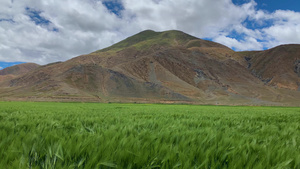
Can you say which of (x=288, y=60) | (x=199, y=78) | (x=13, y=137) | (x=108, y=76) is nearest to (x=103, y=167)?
(x=13, y=137)

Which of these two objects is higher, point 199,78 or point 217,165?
point 199,78

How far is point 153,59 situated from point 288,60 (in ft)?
345

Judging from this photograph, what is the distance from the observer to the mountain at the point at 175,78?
96312 mm

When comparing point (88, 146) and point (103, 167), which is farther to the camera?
point (88, 146)

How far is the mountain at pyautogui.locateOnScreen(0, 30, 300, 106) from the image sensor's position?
9631cm

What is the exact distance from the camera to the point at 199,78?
127062 mm

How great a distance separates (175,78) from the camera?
120250 mm

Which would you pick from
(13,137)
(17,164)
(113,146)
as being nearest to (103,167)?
(113,146)

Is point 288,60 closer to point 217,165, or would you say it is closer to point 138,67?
point 138,67

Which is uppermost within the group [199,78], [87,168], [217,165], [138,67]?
[138,67]

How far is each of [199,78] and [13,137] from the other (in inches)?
5135

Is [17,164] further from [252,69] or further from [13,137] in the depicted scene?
[252,69]

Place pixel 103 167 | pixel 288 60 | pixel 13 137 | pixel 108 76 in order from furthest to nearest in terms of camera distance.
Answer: pixel 288 60
pixel 108 76
pixel 13 137
pixel 103 167

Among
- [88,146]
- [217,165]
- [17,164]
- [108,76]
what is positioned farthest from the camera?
[108,76]
